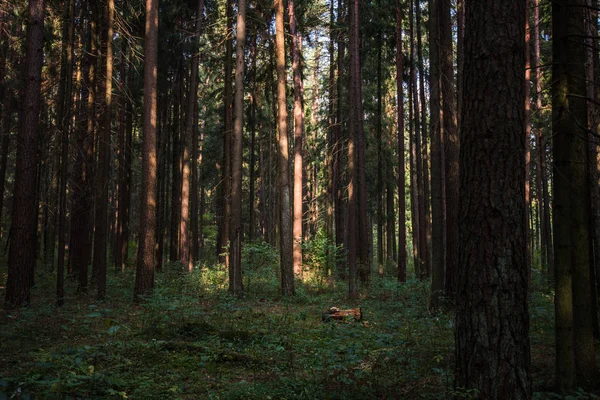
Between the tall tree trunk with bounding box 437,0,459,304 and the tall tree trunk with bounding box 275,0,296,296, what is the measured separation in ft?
18.4

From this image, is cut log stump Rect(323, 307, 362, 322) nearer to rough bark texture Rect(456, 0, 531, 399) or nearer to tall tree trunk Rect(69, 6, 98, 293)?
rough bark texture Rect(456, 0, 531, 399)

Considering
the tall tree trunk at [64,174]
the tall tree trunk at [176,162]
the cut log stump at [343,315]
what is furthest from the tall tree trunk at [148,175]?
the tall tree trunk at [176,162]

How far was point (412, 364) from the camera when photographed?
6410 mm

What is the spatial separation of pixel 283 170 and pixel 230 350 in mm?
8443

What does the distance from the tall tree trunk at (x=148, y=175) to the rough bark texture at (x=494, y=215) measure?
1054 centimetres

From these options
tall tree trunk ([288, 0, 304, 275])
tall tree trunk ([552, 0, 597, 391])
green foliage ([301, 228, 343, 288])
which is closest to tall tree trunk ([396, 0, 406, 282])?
green foliage ([301, 228, 343, 288])

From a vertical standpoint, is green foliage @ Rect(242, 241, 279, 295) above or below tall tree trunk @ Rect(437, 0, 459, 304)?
below

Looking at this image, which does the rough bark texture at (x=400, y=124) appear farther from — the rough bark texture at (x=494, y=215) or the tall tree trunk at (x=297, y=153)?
the rough bark texture at (x=494, y=215)

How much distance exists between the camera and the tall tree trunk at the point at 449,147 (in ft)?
36.3

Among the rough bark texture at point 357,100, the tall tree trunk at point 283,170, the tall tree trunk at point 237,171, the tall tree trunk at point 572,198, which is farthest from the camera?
the rough bark texture at point 357,100

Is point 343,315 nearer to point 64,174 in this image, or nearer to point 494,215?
point 494,215

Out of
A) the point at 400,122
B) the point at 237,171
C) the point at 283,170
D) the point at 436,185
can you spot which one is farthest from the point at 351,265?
the point at 400,122

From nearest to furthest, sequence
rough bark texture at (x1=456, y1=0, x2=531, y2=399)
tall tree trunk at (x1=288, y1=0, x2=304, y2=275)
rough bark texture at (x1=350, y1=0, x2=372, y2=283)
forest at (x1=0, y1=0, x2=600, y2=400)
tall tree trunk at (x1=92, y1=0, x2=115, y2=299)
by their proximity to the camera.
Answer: rough bark texture at (x1=456, y1=0, x2=531, y2=399) → forest at (x1=0, y1=0, x2=600, y2=400) → tall tree trunk at (x1=92, y1=0, x2=115, y2=299) → rough bark texture at (x1=350, y1=0, x2=372, y2=283) → tall tree trunk at (x1=288, y1=0, x2=304, y2=275)

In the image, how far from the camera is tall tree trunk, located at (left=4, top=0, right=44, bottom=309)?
35.4ft
